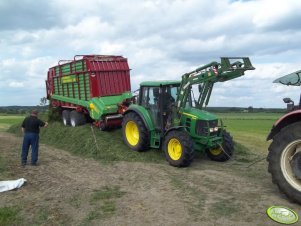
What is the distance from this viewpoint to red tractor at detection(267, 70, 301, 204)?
6.66 m

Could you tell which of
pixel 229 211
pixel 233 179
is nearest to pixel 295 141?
pixel 229 211

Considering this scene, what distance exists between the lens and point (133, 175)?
360 inches

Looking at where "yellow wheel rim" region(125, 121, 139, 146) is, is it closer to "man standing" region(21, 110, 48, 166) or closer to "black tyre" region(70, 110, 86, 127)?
"man standing" region(21, 110, 48, 166)

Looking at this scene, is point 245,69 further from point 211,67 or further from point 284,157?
point 284,157

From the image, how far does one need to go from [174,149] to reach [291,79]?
4192 mm

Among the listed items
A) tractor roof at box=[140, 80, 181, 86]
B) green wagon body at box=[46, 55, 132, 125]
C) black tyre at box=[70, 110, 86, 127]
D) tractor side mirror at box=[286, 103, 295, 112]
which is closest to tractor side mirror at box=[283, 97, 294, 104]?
tractor side mirror at box=[286, 103, 295, 112]

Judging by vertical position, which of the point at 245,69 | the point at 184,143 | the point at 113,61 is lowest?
the point at 184,143

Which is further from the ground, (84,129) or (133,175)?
(84,129)

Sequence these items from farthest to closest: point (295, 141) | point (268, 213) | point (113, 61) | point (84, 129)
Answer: point (113, 61)
point (84, 129)
point (295, 141)
point (268, 213)

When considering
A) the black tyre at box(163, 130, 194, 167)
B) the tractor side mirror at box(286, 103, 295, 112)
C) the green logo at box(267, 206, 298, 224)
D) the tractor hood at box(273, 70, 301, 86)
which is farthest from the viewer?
the black tyre at box(163, 130, 194, 167)

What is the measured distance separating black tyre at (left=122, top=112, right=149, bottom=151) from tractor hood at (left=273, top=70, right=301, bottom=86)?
5.03 meters

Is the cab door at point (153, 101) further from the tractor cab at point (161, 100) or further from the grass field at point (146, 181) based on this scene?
the grass field at point (146, 181)

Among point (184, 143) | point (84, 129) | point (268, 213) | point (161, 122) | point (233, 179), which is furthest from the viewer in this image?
point (84, 129)

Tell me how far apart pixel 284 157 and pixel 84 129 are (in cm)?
848
